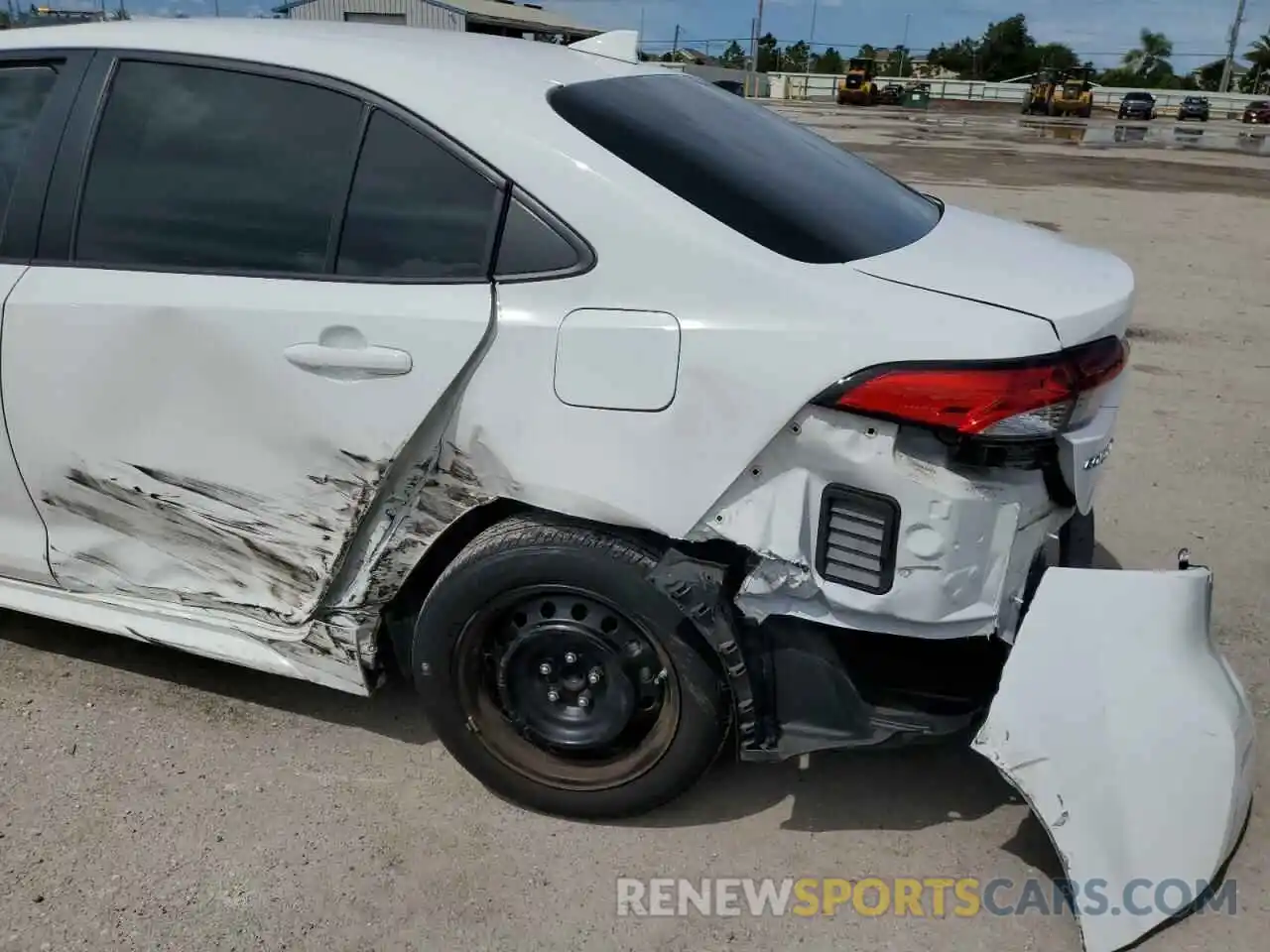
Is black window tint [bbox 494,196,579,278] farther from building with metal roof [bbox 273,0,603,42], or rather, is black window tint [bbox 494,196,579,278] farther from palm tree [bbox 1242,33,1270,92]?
palm tree [bbox 1242,33,1270,92]

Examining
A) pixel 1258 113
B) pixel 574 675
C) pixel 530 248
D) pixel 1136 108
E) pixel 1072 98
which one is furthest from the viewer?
pixel 1072 98

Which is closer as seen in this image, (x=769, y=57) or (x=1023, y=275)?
(x=1023, y=275)

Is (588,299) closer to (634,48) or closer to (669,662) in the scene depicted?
(669,662)

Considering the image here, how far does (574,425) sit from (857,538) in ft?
2.08

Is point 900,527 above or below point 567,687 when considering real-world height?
above

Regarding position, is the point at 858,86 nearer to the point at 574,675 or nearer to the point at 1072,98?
the point at 1072,98

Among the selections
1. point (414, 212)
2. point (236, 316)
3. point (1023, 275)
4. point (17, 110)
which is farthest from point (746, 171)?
point (17, 110)

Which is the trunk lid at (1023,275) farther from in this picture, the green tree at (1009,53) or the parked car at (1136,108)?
the green tree at (1009,53)

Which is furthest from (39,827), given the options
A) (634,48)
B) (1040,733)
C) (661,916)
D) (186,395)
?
(634,48)

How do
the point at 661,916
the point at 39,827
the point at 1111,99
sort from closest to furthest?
the point at 661,916 → the point at 39,827 → the point at 1111,99

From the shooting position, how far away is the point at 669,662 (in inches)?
94.0

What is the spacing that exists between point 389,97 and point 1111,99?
6945cm

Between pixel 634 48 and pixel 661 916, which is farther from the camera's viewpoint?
pixel 634 48

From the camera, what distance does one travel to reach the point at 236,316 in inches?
95.0
